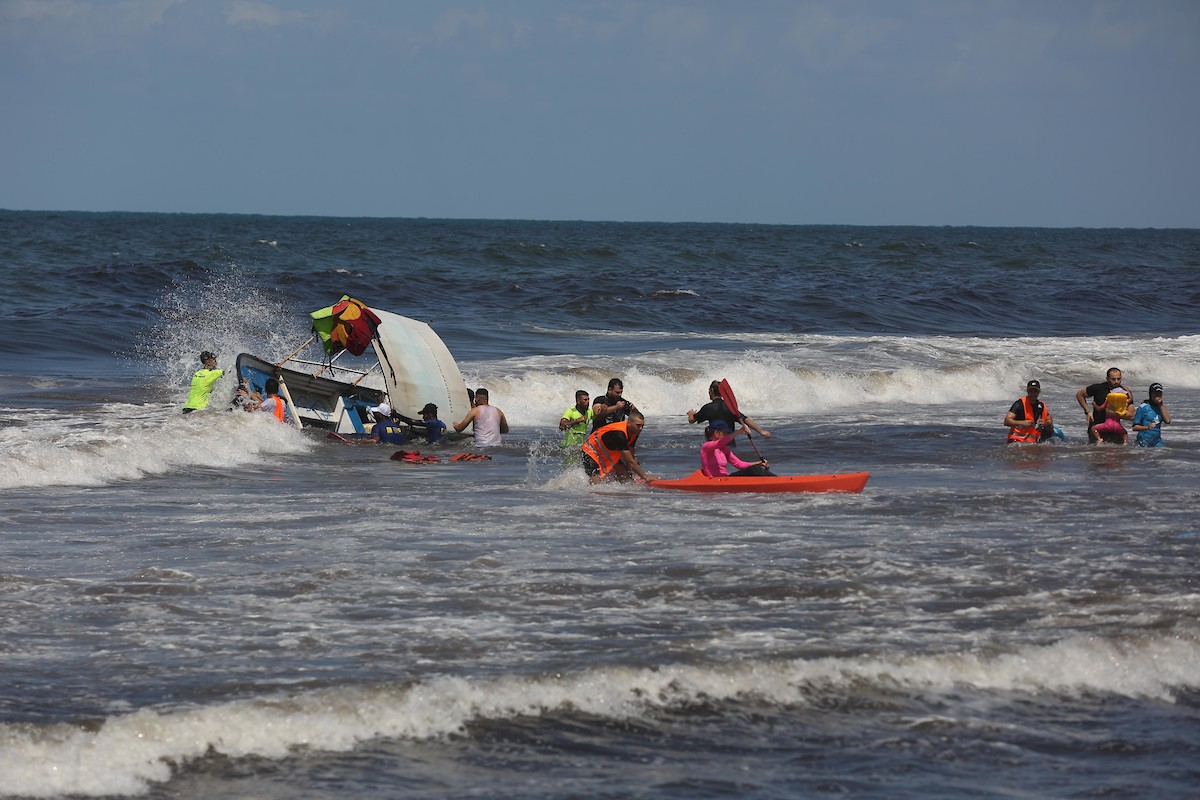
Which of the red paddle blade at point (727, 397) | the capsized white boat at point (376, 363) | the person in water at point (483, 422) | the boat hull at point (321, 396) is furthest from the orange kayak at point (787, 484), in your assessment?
the boat hull at point (321, 396)

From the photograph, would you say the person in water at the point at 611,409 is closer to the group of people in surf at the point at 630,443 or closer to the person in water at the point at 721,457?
the group of people in surf at the point at 630,443

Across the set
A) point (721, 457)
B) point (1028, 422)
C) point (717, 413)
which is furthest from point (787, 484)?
point (1028, 422)

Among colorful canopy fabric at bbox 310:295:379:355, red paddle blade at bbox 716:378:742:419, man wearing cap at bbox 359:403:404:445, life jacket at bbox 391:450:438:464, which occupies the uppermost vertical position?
colorful canopy fabric at bbox 310:295:379:355

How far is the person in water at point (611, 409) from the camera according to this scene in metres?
14.6

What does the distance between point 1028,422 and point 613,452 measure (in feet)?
21.8

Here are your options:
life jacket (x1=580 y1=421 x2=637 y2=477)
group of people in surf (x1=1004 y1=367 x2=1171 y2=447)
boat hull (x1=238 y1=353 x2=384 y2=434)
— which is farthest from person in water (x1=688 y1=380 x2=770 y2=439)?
boat hull (x1=238 y1=353 x2=384 y2=434)

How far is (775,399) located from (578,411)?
10.9m

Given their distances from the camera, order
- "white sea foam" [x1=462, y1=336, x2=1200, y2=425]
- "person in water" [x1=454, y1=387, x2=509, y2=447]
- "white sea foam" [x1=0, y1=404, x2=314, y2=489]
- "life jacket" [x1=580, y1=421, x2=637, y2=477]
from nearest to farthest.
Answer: "life jacket" [x1=580, y1=421, x2=637, y2=477] < "white sea foam" [x1=0, y1=404, x2=314, y2=489] < "person in water" [x1=454, y1=387, x2=509, y2=447] < "white sea foam" [x1=462, y1=336, x2=1200, y2=425]

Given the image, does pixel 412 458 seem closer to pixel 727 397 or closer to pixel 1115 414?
pixel 727 397

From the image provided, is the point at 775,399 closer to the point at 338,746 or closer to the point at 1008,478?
the point at 1008,478

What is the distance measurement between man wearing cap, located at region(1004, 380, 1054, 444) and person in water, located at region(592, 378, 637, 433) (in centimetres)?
591

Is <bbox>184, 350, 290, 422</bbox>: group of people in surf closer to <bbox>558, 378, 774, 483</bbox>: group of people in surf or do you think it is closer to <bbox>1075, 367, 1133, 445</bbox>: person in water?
<bbox>558, 378, 774, 483</bbox>: group of people in surf

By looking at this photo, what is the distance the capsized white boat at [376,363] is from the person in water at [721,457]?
263 inches

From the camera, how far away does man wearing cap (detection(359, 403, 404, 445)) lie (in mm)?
19359
